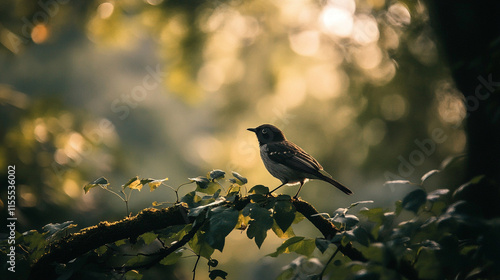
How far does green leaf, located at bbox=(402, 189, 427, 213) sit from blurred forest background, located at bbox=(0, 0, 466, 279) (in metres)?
4.44

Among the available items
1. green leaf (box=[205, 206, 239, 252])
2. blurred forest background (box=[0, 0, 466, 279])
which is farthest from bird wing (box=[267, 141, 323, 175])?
blurred forest background (box=[0, 0, 466, 279])

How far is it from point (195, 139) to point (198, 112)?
379 centimetres

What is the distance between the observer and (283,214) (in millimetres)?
2135

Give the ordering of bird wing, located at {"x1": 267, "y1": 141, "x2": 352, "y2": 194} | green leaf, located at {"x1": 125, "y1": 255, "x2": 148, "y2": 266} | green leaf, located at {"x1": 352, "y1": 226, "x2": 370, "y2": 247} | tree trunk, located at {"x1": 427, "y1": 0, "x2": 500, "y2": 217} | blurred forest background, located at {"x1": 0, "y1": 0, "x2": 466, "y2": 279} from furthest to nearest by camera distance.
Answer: blurred forest background, located at {"x1": 0, "y1": 0, "x2": 466, "y2": 279} < bird wing, located at {"x1": 267, "y1": 141, "x2": 352, "y2": 194} < tree trunk, located at {"x1": 427, "y1": 0, "x2": 500, "y2": 217} < green leaf, located at {"x1": 125, "y1": 255, "x2": 148, "y2": 266} < green leaf, located at {"x1": 352, "y1": 226, "x2": 370, "y2": 247}

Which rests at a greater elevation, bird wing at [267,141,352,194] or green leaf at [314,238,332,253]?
bird wing at [267,141,352,194]

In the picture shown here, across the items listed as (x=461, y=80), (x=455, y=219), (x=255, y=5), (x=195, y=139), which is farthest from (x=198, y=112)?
(x=455, y=219)

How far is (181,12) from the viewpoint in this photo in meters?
6.31

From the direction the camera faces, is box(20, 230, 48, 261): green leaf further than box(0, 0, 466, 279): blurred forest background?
No

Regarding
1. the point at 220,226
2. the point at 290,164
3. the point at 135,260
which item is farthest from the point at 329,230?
the point at 290,164

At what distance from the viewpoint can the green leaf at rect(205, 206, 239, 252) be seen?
189 centimetres

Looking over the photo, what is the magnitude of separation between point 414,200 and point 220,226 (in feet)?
2.97

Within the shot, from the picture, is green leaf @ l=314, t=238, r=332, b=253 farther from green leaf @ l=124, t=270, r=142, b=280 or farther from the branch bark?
green leaf @ l=124, t=270, r=142, b=280

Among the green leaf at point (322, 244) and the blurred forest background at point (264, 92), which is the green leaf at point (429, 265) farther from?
the blurred forest background at point (264, 92)

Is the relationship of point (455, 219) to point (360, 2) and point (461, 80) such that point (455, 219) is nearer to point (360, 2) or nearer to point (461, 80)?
point (461, 80)
